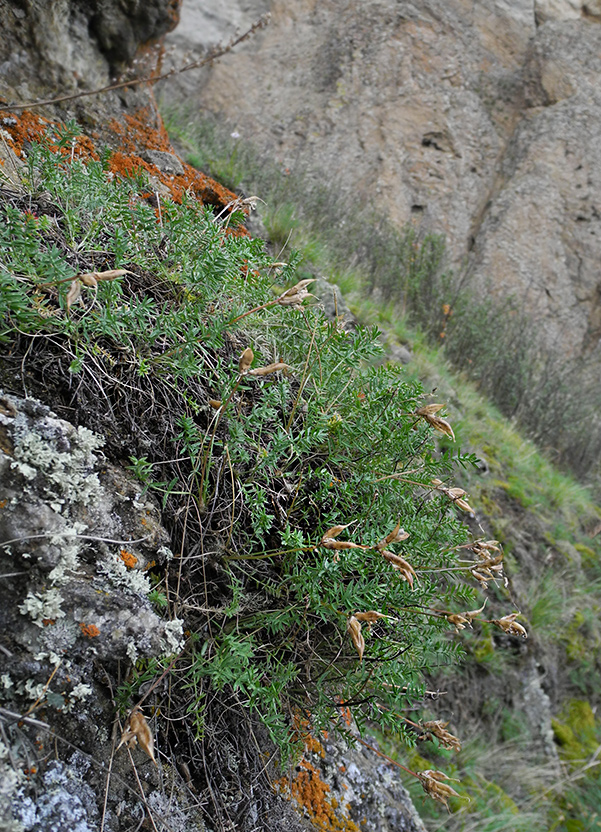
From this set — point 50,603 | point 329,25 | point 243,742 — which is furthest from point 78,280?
point 329,25

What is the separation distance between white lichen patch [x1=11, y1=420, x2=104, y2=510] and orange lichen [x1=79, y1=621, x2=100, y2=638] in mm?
228

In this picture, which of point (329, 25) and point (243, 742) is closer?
point (243, 742)

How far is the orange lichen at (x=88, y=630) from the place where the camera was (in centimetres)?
108

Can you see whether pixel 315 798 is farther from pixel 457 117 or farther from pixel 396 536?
pixel 457 117

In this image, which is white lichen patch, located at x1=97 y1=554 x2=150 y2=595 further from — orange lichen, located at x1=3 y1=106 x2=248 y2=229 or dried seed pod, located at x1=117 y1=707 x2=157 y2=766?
orange lichen, located at x1=3 y1=106 x2=248 y2=229

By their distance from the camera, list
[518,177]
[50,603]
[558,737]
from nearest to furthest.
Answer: [50,603]
[558,737]
[518,177]

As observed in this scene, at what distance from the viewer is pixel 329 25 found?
10859 millimetres

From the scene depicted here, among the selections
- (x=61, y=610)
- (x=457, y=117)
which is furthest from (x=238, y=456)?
(x=457, y=117)

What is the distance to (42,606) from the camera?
1033mm

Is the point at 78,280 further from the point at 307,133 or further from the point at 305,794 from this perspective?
the point at 307,133

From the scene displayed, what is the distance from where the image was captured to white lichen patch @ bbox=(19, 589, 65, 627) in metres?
1.03

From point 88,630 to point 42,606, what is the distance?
101mm

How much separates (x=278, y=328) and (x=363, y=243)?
507 centimetres

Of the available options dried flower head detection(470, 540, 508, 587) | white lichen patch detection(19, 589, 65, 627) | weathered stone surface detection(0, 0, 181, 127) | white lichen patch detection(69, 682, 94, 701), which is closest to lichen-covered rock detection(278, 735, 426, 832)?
dried flower head detection(470, 540, 508, 587)
